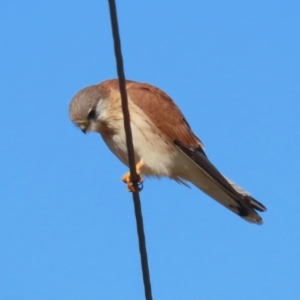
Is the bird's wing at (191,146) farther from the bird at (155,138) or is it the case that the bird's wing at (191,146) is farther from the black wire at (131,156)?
the black wire at (131,156)

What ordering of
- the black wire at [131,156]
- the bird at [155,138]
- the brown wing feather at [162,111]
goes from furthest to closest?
1. the brown wing feather at [162,111]
2. the bird at [155,138]
3. the black wire at [131,156]

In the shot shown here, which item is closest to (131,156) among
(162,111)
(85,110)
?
(85,110)

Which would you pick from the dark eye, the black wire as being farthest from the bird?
the black wire

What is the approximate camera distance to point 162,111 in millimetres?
5941

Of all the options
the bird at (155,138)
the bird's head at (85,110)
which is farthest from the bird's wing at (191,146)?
the bird's head at (85,110)

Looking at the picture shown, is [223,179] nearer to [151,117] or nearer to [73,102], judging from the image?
[151,117]

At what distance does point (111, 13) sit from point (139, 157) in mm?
2771

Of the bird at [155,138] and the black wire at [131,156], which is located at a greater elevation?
the bird at [155,138]

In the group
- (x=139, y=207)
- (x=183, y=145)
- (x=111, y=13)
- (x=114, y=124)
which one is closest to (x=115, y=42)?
(x=111, y=13)

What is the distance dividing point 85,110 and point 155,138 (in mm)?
574

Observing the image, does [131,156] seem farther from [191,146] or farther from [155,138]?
[191,146]

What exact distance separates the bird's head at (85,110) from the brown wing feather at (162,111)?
1.04ft

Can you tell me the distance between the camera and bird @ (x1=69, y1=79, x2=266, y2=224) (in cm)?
560

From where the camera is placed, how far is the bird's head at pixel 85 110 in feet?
18.4
